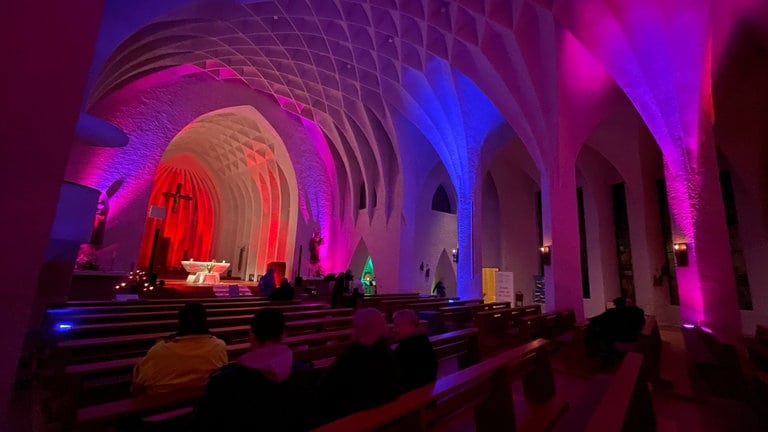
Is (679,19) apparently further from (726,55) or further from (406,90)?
(406,90)

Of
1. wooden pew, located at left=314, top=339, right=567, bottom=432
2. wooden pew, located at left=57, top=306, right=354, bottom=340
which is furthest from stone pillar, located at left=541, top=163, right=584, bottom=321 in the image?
wooden pew, located at left=57, top=306, right=354, bottom=340

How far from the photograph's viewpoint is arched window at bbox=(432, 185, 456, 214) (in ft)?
54.9

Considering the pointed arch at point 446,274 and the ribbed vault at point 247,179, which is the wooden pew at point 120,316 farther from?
the pointed arch at point 446,274

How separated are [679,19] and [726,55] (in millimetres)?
2913

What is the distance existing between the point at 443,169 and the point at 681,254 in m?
10.7

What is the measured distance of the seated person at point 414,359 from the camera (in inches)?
88.3

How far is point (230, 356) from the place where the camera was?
118 inches

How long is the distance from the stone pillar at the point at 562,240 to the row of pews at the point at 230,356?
1.90 metres

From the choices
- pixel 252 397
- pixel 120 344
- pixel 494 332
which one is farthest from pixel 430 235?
pixel 252 397

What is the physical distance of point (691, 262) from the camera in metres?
6.12

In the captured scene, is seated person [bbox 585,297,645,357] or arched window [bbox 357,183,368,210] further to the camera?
arched window [bbox 357,183,368,210]

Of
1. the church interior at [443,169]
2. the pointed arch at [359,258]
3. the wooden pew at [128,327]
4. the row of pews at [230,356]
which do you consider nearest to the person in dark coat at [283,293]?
the row of pews at [230,356]

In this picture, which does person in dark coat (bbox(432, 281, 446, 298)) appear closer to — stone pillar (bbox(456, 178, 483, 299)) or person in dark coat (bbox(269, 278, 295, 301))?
stone pillar (bbox(456, 178, 483, 299))

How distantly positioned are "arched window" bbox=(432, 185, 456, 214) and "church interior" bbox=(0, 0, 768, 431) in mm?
82
